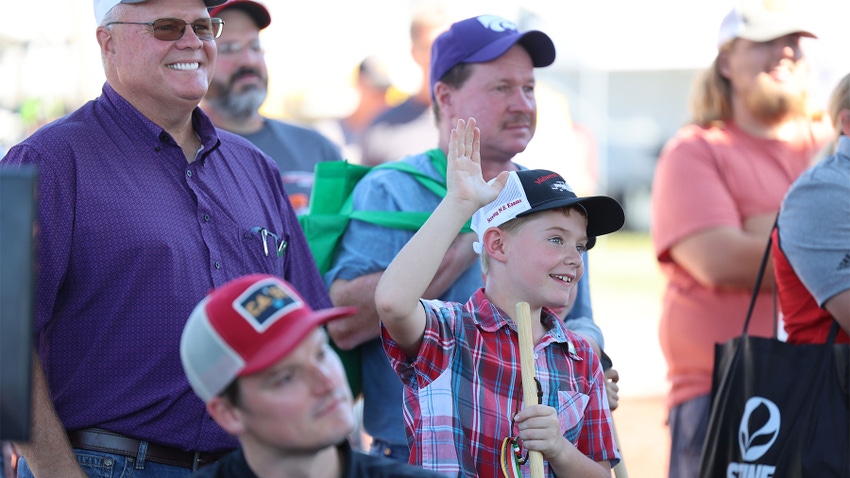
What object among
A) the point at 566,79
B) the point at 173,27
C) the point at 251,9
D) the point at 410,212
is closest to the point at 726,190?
the point at 410,212

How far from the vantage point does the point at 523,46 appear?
424 centimetres

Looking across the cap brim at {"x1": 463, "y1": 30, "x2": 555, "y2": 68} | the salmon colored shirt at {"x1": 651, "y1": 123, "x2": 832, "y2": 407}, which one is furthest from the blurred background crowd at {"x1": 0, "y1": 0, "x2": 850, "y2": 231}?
the cap brim at {"x1": 463, "y1": 30, "x2": 555, "y2": 68}

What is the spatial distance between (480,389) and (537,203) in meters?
0.60

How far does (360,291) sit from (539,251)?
874mm

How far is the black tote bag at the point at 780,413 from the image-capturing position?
3686 mm

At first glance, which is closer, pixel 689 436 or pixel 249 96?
pixel 689 436

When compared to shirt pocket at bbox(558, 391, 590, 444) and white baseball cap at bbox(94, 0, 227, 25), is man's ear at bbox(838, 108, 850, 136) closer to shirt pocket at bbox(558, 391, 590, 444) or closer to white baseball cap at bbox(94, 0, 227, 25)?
shirt pocket at bbox(558, 391, 590, 444)

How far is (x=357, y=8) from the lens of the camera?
72.7 ft

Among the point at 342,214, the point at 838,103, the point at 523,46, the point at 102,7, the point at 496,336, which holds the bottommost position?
the point at 496,336

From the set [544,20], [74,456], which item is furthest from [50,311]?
[544,20]

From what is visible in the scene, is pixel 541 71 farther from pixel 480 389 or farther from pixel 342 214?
pixel 480 389

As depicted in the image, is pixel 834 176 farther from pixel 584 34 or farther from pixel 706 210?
pixel 584 34

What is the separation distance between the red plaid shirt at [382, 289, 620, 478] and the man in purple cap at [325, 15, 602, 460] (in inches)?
23.3

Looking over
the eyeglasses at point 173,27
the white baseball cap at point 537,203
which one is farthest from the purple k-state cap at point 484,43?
the eyeglasses at point 173,27
